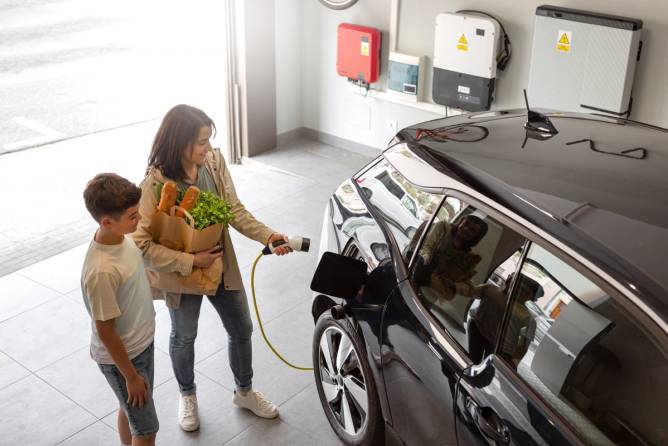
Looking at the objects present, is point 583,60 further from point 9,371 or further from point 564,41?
point 9,371

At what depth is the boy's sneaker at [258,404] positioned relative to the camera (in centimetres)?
401

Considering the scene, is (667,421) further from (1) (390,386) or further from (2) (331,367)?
(2) (331,367)

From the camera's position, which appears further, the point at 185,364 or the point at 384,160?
the point at 185,364

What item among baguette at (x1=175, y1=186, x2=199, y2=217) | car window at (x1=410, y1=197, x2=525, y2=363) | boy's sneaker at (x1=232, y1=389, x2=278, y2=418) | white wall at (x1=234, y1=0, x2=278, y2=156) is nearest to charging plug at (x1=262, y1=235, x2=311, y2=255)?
baguette at (x1=175, y1=186, x2=199, y2=217)

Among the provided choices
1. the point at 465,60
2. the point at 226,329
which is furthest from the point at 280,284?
the point at 465,60

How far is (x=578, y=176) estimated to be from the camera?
8.55 ft

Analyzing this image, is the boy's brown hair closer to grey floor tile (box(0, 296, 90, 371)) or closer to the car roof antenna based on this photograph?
the car roof antenna

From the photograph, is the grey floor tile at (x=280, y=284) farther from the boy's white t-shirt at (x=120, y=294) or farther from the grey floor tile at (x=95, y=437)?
the boy's white t-shirt at (x=120, y=294)

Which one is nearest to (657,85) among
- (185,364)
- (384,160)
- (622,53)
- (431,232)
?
(622,53)

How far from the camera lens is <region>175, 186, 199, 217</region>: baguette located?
3.24m

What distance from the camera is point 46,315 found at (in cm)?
491

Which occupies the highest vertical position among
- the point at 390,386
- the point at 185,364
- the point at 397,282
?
the point at 397,282

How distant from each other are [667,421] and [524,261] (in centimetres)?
64

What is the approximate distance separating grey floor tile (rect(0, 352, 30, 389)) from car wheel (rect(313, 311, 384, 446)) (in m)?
1.67
